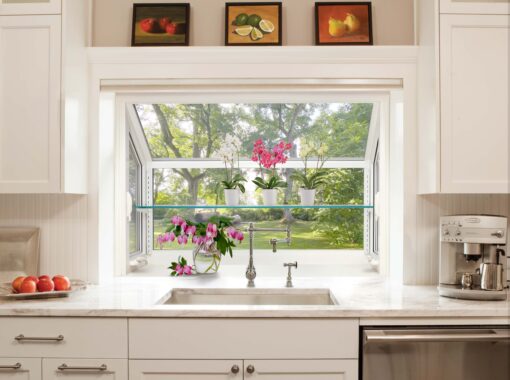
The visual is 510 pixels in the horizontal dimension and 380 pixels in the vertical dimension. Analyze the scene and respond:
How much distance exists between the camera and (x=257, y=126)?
2.93 meters

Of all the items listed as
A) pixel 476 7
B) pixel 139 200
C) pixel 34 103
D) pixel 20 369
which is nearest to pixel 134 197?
pixel 139 200

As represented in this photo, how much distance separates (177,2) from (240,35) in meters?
0.37

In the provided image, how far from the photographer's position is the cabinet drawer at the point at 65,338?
1992mm

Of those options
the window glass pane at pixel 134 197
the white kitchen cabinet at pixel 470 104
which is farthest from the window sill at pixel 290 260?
the white kitchen cabinet at pixel 470 104

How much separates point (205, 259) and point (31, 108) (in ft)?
3.70

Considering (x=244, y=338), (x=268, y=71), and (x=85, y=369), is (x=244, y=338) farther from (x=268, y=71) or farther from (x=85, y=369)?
(x=268, y=71)

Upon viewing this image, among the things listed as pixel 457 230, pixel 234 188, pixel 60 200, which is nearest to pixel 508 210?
pixel 457 230

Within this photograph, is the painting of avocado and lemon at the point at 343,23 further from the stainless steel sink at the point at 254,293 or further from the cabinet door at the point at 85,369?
the cabinet door at the point at 85,369

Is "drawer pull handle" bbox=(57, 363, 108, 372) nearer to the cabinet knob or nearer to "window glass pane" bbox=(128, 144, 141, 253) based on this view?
the cabinet knob

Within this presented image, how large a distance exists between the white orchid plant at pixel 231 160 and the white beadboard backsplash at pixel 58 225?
2.53 feet

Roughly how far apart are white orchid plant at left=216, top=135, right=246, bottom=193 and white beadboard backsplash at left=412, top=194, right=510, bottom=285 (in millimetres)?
964

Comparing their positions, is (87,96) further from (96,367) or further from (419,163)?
(419,163)

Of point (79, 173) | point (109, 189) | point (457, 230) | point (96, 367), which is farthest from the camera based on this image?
point (109, 189)

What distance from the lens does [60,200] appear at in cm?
259
